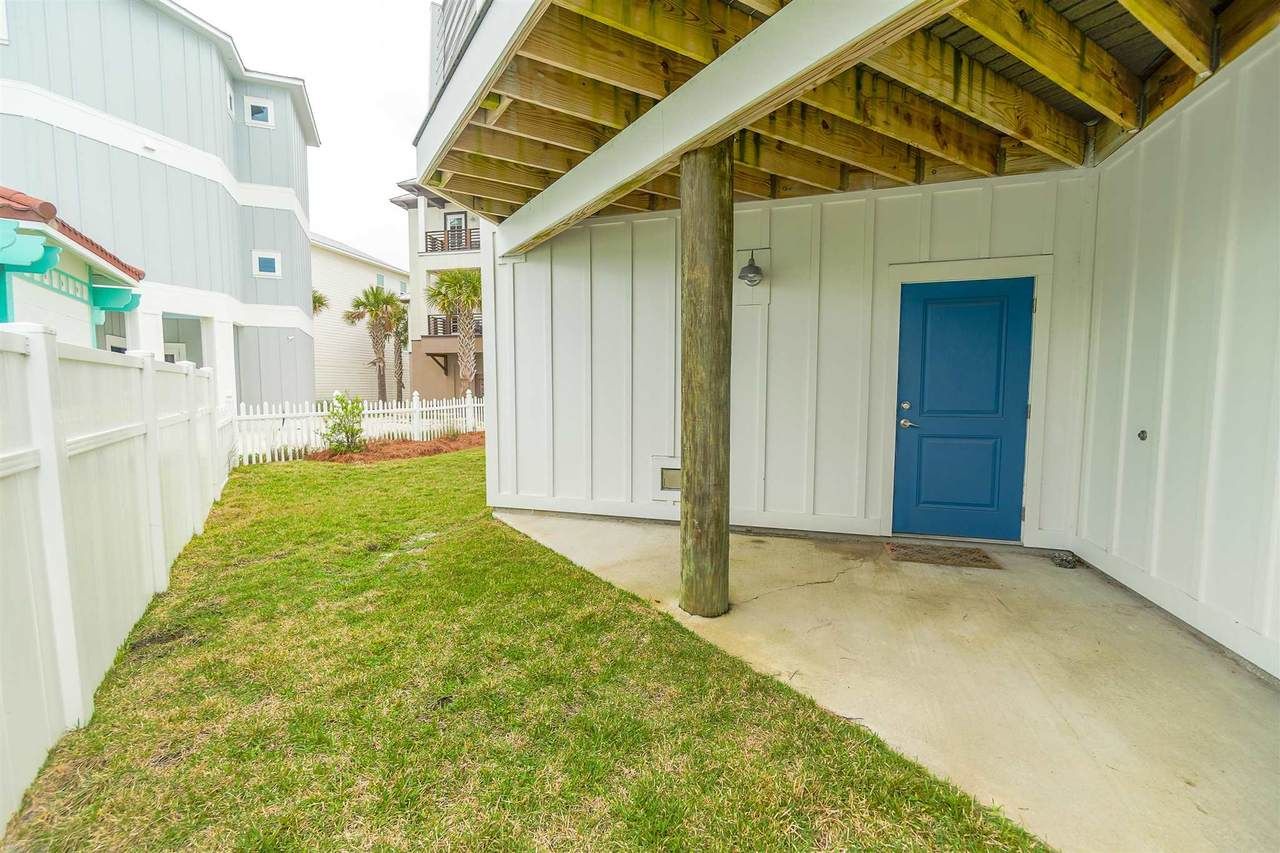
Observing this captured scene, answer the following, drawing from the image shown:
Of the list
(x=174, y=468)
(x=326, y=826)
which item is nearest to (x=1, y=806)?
(x=326, y=826)

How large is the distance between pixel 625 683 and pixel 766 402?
2934mm

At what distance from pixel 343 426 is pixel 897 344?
8.71 metres

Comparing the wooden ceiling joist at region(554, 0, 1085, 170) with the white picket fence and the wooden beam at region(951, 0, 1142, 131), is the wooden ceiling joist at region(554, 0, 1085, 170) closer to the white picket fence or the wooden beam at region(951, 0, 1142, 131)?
the wooden beam at region(951, 0, 1142, 131)

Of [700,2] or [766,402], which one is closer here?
[700,2]

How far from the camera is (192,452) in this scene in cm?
461

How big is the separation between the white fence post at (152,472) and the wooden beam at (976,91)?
443cm

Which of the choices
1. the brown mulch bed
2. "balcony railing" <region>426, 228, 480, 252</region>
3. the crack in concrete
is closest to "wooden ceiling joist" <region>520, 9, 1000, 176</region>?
the crack in concrete

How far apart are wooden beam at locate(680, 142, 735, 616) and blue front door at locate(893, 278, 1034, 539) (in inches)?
86.0

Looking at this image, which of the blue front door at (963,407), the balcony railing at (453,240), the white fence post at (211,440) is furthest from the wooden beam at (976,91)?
the balcony railing at (453,240)

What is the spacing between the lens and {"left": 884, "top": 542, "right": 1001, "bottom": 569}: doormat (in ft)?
12.9

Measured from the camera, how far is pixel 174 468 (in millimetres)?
4043

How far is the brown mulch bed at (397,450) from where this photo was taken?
29.6ft

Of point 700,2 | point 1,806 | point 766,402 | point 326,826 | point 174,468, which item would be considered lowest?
point 326,826

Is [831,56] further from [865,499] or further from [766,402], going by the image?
[865,499]
